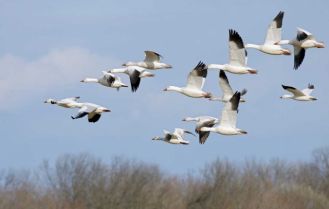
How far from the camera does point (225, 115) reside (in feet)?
114

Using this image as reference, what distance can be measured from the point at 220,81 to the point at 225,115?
82.0 inches

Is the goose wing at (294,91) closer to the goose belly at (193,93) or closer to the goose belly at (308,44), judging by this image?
the goose belly at (308,44)

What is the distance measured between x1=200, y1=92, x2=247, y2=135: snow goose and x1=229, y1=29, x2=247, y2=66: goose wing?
1.25 meters

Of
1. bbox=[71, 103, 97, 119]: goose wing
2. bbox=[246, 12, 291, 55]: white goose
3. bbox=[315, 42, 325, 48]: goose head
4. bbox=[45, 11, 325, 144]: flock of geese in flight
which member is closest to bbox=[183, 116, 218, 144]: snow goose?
bbox=[45, 11, 325, 144]: flock of geese in flight

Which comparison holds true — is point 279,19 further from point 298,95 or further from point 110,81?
point 110,81

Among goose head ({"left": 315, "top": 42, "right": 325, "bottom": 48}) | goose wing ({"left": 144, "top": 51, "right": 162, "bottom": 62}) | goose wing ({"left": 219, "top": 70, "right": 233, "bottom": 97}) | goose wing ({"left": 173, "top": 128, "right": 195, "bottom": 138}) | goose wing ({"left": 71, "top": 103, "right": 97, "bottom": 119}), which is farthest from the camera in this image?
goose wing ({"left": 173, "top": 128, "right": 195, "bottom": 138})

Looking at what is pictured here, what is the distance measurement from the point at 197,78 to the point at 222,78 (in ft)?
2.38

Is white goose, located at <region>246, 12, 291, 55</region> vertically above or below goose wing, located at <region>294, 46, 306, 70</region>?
above

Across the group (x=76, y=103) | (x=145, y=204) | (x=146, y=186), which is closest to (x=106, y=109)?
(x=76, y=103)

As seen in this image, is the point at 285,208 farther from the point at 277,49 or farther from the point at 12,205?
the point at 277,49

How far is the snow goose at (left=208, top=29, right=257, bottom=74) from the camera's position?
3500 cm

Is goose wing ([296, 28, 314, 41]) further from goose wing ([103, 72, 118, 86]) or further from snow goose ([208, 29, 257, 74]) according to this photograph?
goose wing ([103, 72, 118, 86])

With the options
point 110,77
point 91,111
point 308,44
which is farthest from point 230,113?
point 91,111

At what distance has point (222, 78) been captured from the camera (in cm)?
3666
